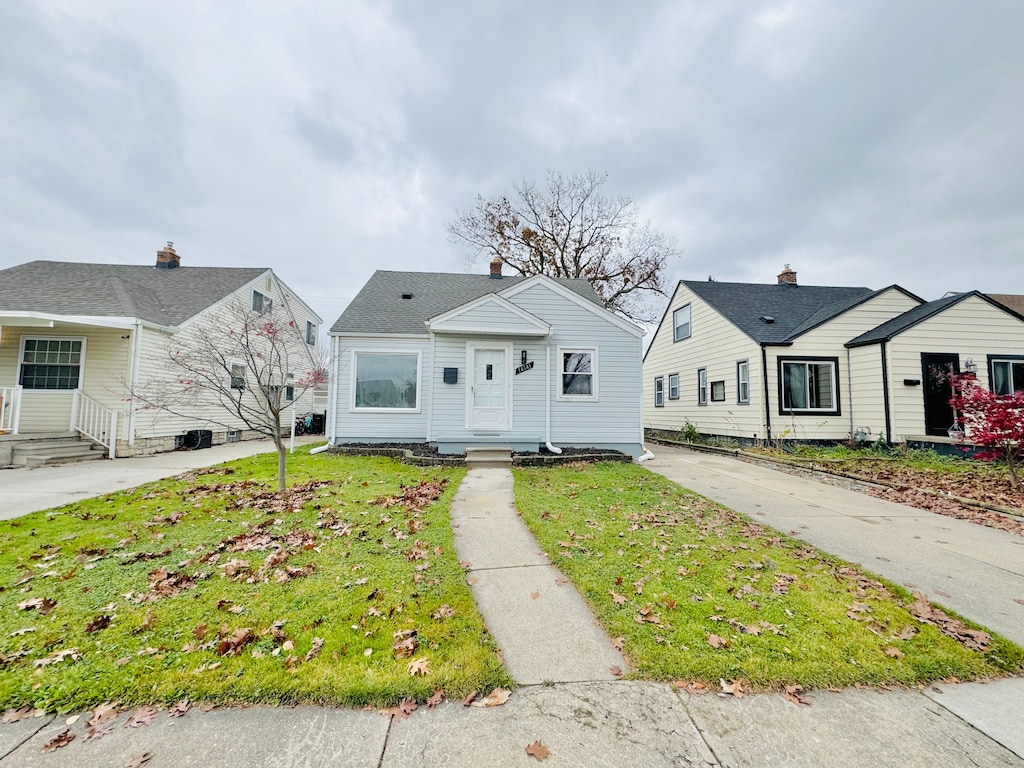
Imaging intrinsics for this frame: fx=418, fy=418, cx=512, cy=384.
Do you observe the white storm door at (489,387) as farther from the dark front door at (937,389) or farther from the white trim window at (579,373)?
the dark front door at (937,389)

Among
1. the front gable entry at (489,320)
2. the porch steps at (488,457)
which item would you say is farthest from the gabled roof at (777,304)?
the porch steps at (488,457)

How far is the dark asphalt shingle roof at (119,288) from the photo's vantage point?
11406 mm

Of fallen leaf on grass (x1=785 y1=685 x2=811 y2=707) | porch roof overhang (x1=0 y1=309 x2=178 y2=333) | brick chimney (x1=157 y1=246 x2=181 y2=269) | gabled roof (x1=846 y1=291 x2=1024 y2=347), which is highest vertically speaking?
brick chimney (x1=157 y1=246 x2=181 y2=269)

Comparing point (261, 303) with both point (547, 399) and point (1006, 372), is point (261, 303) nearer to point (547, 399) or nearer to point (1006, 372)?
point (547, 399)

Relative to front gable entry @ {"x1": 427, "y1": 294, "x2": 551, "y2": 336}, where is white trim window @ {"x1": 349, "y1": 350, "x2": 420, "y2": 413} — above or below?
below

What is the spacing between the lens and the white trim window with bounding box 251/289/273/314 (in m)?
16.3

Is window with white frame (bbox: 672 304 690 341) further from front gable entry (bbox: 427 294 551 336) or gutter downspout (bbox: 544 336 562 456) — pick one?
front gable entry (bbox: 427 294 551 336)

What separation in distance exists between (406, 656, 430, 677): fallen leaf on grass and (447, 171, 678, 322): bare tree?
895 inches

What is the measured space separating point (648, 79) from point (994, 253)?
2262 centimetres

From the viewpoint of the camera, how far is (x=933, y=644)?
2842 mm

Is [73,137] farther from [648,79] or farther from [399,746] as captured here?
[399,746]

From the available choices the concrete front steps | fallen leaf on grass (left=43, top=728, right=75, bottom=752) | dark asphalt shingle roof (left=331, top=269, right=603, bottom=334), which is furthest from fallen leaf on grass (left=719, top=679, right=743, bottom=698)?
the concrete front steps

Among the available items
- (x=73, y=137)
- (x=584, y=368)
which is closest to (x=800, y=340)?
(x=584, y=368)

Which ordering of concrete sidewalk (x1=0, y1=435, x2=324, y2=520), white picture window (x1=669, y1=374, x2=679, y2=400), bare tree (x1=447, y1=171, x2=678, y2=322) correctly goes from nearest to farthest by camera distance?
concrete sidewalk (x1=0, y1=435, x2=324, y2=520)
white picture window (x1=669, y1=374, x2=679, y2=400)
bare tree (x1=447, y1=171, x2=678, y2=322)
